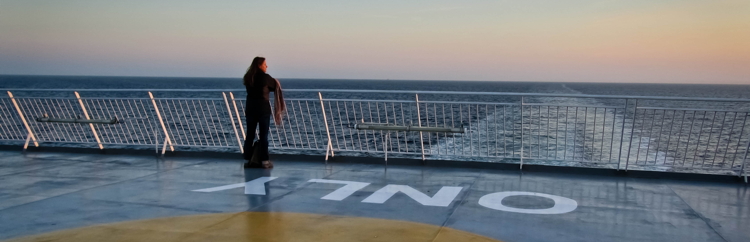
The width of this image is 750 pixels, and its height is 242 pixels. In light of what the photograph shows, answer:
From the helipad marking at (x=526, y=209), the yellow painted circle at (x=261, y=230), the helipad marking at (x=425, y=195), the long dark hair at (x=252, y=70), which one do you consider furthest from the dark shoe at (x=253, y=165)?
the helipad marking at (x=526, y=209)

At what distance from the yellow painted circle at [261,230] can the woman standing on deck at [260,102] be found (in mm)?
2748

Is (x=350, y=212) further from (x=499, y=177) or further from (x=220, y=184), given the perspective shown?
(x=499, y=177)

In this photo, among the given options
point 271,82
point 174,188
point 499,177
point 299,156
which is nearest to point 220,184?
point 174,188

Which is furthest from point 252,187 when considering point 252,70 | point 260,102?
point 252,70

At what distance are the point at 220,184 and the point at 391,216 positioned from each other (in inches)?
108

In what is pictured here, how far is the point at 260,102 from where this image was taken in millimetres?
8102

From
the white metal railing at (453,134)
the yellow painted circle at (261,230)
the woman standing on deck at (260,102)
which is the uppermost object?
the woman standing on deck at (260,102)

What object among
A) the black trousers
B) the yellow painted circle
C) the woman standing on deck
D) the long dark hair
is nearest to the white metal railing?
the woman standing on deck

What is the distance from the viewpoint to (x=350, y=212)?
5.74 meters

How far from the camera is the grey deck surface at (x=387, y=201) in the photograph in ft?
17.2

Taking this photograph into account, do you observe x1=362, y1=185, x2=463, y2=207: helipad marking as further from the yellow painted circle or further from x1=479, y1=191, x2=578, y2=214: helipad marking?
the yellow painted circle

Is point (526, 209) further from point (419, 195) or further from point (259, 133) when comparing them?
point (259, 133)

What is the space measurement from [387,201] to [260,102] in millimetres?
2732

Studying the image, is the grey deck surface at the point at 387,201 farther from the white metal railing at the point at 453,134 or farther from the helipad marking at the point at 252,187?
the white metal railing at the point at 453,134
